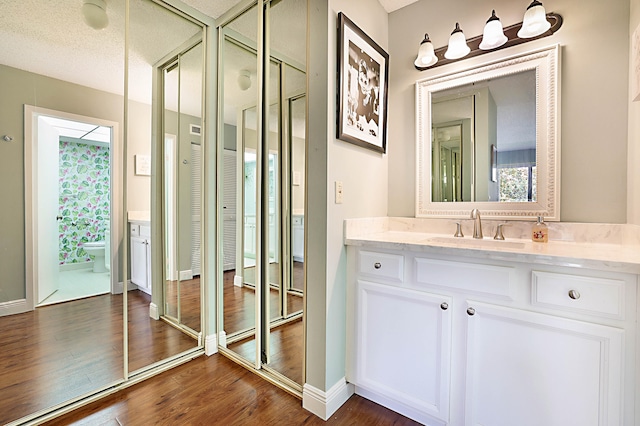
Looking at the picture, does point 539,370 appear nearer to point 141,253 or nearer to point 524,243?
point 524,243

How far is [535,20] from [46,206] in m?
2.77

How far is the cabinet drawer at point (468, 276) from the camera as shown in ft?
3.72

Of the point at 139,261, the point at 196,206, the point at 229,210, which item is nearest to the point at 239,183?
the point at 229,210

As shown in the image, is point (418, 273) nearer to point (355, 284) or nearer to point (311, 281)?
point (355, 284)

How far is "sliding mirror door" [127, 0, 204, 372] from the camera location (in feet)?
5.90

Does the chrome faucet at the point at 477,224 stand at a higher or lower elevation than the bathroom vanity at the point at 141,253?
higher

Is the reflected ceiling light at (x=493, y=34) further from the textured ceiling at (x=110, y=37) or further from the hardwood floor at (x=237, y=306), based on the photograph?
the hardwood floor at (x=237, y=306)

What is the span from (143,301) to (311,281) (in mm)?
1235

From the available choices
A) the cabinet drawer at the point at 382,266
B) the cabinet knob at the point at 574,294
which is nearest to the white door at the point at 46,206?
the cabinet drawer at the point at 382,266

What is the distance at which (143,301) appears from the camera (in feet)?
6.27

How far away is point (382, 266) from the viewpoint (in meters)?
1.46

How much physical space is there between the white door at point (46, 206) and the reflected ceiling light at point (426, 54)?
7.27 feet

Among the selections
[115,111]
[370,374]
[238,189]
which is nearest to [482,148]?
[370,374]

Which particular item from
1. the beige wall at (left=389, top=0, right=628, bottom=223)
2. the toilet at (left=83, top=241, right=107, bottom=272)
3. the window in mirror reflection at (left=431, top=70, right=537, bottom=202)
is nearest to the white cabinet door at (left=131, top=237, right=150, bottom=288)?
the toilet at (left=83, top=241, right=107, bottom=272)
